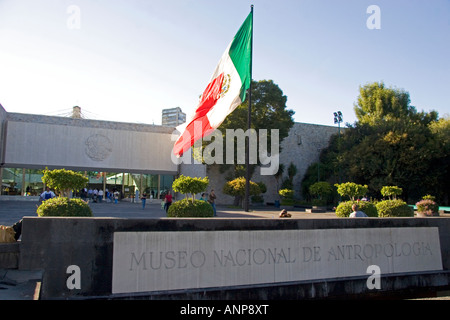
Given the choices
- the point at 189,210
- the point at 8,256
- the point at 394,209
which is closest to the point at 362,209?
the point at 394,209

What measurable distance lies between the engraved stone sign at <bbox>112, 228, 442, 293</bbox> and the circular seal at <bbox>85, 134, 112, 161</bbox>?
1229 inches

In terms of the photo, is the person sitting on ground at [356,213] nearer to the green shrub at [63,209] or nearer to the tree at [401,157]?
the green shrub at [63,209]

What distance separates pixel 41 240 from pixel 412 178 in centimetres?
3176

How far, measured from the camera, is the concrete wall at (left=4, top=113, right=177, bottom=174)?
3388 centimetres

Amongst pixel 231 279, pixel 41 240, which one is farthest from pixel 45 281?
pixel 231 279

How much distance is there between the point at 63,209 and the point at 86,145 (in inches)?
1181

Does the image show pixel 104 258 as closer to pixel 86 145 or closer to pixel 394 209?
pixel 394 209

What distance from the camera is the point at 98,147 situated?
35.8 m

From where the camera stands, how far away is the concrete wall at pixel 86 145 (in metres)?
33.9

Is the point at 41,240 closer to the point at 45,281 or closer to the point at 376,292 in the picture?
the point at 45,281

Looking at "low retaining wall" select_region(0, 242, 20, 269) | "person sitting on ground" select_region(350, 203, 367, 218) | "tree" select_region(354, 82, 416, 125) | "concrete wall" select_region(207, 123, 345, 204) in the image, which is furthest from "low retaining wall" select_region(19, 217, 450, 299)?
"tree" select_region(354, 82, 416, 125)

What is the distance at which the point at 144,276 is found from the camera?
6516mm

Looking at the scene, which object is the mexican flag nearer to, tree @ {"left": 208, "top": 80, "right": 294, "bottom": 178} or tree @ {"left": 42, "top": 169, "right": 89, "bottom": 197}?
tree @ {"left": 42, "top": 169, "right": 89, "bottom": 197}
